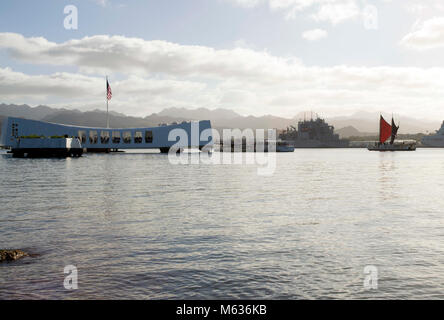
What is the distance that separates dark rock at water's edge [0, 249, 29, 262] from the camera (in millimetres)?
12741

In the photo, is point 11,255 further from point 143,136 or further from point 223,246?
point 143,136

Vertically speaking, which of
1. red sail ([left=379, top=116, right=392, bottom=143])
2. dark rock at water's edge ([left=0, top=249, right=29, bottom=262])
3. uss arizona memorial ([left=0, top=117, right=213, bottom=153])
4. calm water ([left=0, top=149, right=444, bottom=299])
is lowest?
calm water ([left=0, top=149, right=444, bottom=299])

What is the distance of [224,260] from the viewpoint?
1277cm

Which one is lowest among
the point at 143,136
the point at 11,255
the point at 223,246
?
the point at 223,246

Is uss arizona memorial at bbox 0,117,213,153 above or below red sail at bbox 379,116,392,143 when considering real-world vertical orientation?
below

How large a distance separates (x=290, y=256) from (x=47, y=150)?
319ft

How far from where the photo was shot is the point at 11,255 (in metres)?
12.9

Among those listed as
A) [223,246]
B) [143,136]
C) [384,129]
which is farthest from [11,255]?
[384,129]

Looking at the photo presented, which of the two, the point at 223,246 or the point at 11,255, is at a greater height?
the point at 11,255

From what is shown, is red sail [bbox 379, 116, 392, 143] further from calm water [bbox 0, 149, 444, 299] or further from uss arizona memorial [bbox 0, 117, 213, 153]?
calm water [bbox 0, 149, 444, 299]

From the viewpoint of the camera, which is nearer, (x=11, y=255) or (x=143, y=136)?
(x=11, y=255)

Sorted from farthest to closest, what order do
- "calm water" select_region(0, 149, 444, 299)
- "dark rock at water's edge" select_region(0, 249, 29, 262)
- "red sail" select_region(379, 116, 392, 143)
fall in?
"red sail" select_region(379, 116, 392, 143) < "dark rock at water's edge" select_region(0, 249, 29, 262) < "calm water" select_region(0, 149, 444, 299)

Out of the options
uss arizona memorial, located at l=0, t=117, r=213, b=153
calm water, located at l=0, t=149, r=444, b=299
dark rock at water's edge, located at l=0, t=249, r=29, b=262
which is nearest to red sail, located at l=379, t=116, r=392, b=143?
uss arizona memorial, located at l=0, t=117, r=213, b=153
